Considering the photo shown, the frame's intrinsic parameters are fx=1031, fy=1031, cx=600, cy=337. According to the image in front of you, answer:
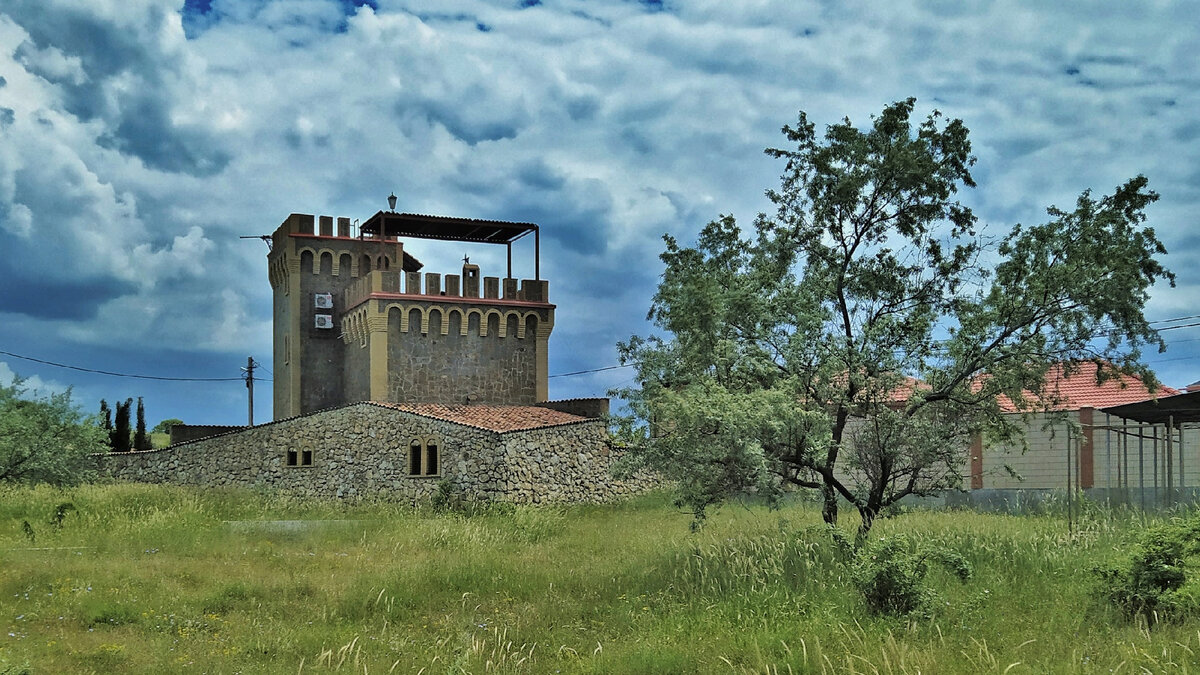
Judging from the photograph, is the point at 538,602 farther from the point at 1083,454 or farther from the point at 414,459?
the point at 1083,454

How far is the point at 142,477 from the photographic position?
31.9 metres

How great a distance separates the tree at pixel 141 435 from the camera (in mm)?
48237

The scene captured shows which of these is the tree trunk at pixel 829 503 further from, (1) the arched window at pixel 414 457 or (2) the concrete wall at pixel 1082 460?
(1) the arched window at pixel 414 457

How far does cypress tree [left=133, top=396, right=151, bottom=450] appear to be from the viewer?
48.2 m

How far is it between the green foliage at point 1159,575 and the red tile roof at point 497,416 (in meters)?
Answer: 16.7

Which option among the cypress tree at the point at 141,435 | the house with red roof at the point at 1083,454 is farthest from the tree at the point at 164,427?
the house with red roof at the point at 1083,454

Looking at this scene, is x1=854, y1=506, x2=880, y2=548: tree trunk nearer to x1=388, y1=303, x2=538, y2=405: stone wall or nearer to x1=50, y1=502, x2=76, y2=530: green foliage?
x1=50, y1=502, x2=76, y2=530: green foliage

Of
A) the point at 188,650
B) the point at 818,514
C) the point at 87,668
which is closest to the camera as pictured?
the point at 87,668

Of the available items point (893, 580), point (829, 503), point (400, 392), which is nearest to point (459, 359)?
point (400, 392)

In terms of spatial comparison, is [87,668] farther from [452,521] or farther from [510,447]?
[510,447]

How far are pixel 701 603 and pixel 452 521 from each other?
10621mm

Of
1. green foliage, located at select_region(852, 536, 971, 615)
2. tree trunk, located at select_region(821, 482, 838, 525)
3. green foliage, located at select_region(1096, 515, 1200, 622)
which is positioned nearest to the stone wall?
tree trunk, located at select_region(821, 482, 838, 525)

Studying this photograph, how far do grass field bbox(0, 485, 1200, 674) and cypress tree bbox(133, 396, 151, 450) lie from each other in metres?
28.4

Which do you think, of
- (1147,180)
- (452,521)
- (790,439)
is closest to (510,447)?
(452,521)
